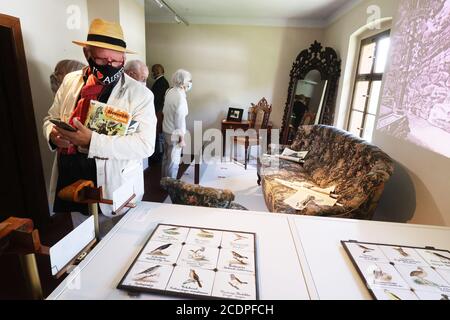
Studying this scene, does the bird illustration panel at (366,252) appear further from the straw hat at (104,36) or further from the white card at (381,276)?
the straw hat at (104,36)

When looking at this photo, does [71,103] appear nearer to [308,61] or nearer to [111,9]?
[111,9]

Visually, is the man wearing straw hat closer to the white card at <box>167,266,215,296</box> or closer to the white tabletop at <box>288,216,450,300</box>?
the white card at <box>167,266,215,296</box>

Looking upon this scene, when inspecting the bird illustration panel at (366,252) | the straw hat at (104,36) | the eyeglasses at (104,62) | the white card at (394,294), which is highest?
the straw hat at (104,36)

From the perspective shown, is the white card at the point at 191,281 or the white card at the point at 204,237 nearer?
the white card at the point at 191,281

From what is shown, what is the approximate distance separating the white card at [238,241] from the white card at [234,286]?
0.46ft

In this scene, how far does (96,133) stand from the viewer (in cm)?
123

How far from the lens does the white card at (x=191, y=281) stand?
0.75 meters

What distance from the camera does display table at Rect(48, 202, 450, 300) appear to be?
0.77 m

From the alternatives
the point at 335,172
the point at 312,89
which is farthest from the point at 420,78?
the point at 312,89

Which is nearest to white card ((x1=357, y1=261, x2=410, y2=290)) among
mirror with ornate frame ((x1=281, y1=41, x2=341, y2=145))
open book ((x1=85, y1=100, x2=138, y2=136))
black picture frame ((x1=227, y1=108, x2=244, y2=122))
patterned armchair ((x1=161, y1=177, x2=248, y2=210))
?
patterned armchair ((x1=161, y1=177, x2=248, y2=210))

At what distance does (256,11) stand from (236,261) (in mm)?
4082

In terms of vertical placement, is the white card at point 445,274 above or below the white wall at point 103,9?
below

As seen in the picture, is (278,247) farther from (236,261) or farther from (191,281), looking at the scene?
(191,281)

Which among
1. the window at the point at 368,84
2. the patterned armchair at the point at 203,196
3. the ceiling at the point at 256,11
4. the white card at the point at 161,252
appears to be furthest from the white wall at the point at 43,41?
the window at the point at 368,84
